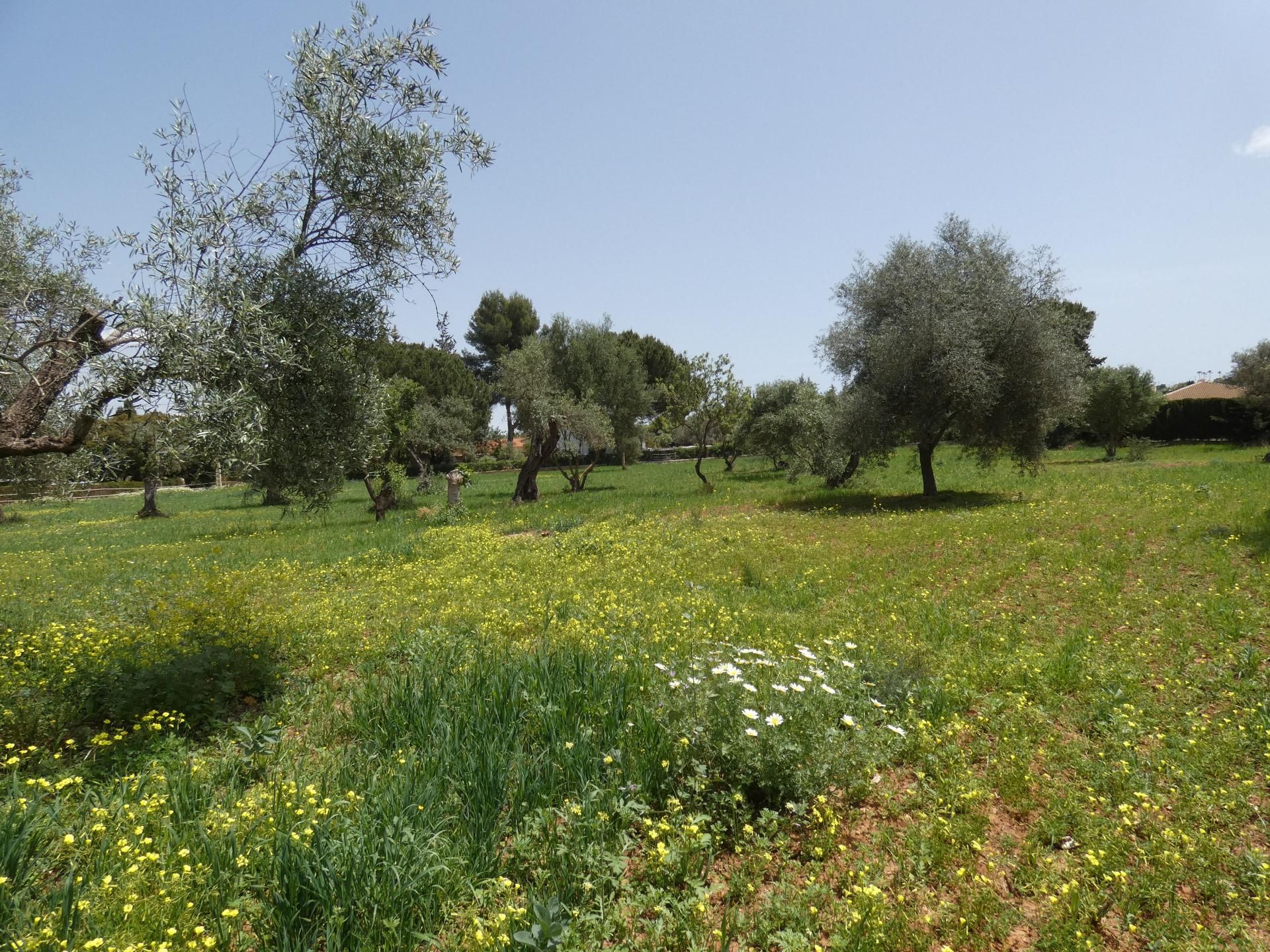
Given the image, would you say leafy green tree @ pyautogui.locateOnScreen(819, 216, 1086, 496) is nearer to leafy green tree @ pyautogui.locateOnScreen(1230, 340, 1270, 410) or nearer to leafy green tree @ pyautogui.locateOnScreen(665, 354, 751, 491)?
leafy green tree @ pyautogui.locateOnScreen(665, 354, 751, 491)

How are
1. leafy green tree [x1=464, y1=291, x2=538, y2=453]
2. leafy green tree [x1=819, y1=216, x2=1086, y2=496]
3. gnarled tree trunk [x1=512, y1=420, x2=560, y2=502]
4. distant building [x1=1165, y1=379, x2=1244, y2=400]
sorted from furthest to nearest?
leafy green tree [x1=464, y1=291, x2=538, y2=453]
distant building [x1=1165, y1=379, x2=1244, y2=400]
gnarled tree trunk [x1=512, y1=420, x2=560, y2=502]
leafy green tree [x1=819, y1=216, x2=1086, y2=496]

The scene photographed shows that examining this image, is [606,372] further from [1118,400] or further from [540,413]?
[1118,400]

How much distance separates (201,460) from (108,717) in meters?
2.66

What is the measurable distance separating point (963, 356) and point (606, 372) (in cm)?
2217

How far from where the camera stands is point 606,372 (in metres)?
36.6

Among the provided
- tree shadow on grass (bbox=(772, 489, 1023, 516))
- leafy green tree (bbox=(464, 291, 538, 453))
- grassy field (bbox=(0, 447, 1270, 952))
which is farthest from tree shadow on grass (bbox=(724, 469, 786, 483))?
leafy green tree (bbox=(464, 291, 538, 453))

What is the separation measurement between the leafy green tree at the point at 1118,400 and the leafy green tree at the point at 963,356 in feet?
72.4

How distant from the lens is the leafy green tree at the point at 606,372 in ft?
118

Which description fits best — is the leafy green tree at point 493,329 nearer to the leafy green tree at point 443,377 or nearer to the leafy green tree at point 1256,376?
the leafy green tree at point 443,377

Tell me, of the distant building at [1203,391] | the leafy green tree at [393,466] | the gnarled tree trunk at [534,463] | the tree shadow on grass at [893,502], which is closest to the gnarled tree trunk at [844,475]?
the tree shadow on grass at [893,502]

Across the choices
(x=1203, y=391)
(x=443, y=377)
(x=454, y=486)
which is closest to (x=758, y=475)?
(x=454, y=486)

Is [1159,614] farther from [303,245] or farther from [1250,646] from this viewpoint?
[303,245]

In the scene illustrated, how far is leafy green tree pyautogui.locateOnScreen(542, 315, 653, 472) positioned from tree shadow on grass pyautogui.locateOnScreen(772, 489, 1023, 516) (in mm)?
16500

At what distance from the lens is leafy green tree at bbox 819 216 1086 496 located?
18.0 m
